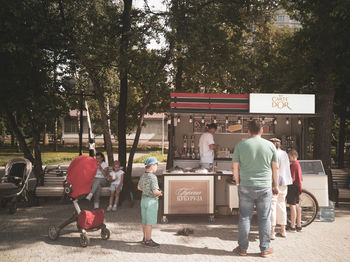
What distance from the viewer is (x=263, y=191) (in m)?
5.58

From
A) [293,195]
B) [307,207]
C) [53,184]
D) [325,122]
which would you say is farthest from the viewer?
[325,122]

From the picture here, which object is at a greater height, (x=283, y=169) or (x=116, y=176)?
(x=283, y=169)

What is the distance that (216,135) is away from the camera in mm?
12133

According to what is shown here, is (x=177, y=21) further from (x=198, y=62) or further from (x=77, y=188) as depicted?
(x=77, y=188)

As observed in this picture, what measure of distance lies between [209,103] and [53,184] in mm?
5040

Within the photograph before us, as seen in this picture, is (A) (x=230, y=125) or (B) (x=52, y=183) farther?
(A) (x=230, y=125)

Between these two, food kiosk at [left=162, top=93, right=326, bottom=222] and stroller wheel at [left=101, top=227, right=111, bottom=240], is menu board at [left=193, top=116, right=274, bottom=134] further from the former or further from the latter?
stroller wheel at [left=101, top=227, right=111, bottom=240]

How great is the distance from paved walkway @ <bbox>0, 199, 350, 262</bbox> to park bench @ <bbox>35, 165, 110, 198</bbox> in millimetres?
1089

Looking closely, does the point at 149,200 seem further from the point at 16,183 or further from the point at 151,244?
the point at 16,183

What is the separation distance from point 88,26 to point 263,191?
30.9ft

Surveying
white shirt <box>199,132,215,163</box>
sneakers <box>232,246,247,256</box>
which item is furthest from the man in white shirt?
sneakers <box>232,246,247,256</box>

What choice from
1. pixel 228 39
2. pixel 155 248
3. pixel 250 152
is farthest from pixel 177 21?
pixel 155 248

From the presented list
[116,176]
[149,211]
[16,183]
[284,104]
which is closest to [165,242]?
[149,211]

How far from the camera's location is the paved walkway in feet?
18.3
